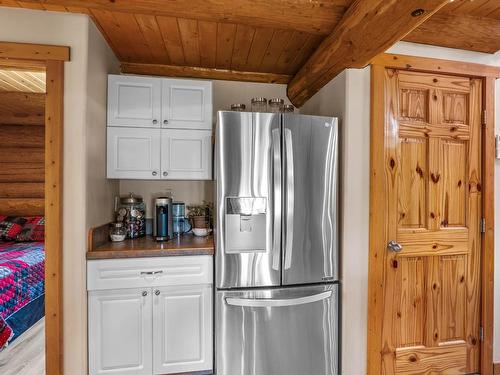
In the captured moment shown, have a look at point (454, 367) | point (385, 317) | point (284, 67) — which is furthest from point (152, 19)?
point (454, 367)

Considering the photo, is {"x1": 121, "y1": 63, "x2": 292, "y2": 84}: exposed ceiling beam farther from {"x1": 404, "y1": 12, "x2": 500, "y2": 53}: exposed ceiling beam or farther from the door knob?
the door knob

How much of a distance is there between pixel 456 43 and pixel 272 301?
2.13 m

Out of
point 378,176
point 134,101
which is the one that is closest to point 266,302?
point 378,176

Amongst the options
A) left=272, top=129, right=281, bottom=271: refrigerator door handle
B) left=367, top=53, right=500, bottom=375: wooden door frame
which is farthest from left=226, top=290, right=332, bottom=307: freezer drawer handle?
left=367, top=53, right=500, bottom=375: wooden door frame

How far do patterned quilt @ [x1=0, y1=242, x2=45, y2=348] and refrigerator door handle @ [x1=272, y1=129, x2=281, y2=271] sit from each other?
2314 millimetres

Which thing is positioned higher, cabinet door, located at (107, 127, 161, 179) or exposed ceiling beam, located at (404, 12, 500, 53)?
exposed ceiling beam, located at (404, 12, 500, 53)

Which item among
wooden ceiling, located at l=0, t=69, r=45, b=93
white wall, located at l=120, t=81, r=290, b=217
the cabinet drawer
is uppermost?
wooden ceiling, located at l=0, t=69, r=45, b=93

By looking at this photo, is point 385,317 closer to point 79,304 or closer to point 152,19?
point 79,304

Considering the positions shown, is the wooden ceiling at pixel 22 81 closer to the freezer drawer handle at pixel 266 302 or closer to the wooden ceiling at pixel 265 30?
the wooden ceiling at pixel 265 30

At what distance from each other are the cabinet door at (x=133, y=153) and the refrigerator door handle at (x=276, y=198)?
0.87m

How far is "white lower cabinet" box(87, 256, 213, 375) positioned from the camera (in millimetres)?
1654

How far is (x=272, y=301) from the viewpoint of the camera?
5.53 feet

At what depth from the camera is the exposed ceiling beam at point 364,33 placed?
1.29 m

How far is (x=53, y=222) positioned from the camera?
1.58 metres
